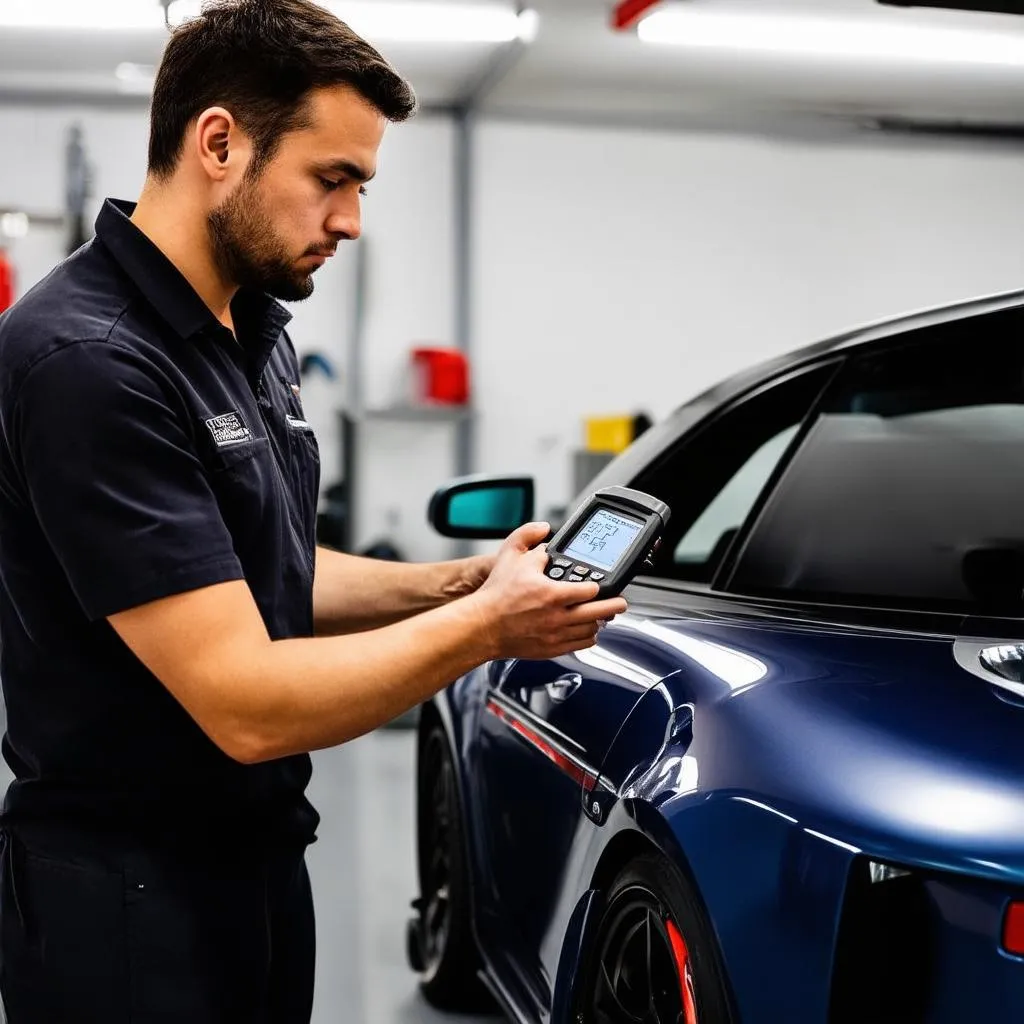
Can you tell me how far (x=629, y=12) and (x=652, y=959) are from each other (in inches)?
228

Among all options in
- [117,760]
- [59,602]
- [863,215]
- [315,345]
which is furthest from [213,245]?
[863,215]

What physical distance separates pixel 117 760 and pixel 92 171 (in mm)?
7523

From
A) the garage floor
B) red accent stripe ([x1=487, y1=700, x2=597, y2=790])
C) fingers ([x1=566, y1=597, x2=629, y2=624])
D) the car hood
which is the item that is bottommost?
the garage floor

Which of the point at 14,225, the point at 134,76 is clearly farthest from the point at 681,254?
the point at 14,225

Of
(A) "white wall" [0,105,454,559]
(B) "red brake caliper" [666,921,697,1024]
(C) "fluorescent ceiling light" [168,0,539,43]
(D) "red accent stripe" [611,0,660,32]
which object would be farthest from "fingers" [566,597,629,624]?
(A) "white wall" [0,105,454,559]

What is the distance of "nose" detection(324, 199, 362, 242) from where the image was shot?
1449 millimetres

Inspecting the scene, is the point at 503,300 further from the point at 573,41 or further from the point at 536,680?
the point at 536,680

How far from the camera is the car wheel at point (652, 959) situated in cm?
141

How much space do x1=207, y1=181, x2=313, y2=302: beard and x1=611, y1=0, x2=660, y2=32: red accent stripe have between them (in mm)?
5375

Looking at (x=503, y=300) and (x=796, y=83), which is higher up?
(x=796, y=83)

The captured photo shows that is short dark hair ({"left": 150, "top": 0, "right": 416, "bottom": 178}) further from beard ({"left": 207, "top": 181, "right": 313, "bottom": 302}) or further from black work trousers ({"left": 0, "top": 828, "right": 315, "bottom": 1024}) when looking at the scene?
black work trousers ({"left": 0, "top": 828, "right": 315, "bottom": 1024})

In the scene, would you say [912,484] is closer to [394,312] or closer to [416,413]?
[416,413]

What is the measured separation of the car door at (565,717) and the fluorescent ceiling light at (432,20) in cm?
486

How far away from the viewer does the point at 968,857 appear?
1.11 m
